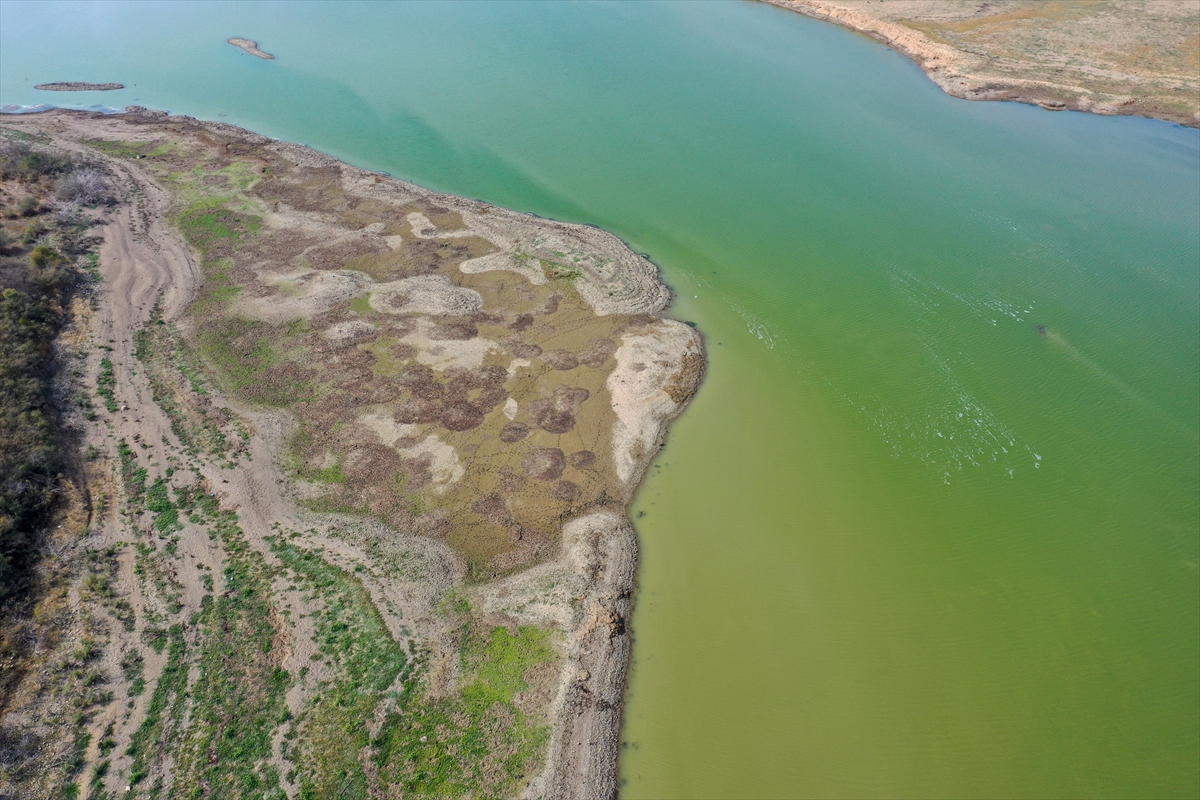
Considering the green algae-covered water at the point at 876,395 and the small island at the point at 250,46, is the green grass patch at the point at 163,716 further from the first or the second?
the small island at the point at 250,46

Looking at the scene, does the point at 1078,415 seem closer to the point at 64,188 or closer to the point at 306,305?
the point at 306,305

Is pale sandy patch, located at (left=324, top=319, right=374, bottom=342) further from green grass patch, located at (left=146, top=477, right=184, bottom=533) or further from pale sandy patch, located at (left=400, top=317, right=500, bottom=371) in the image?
green grass patch, located at (left=146, top=477, right=184, bottom=533)

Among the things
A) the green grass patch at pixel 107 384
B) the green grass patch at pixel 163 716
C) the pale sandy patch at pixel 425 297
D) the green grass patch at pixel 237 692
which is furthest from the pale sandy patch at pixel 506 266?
the green grass patch at pixel 163 716

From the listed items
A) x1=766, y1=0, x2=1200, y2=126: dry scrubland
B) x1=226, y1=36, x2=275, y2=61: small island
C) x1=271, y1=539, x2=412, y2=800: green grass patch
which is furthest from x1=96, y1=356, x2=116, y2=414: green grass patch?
x1=766, y1=0, x2=1200, y2=126: dry scrubland

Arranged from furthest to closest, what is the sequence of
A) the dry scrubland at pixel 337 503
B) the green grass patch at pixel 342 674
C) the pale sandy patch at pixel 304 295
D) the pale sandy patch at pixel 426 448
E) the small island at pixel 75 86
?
the small island at pixel 75 86
the pale sandy patch at pixel 304 295
the pale sandy patch at pixel 426 448
the dry scrubland at pixel 337 503
the green grass patch at pixel 342 674

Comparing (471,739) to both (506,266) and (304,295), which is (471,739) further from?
(506,266)

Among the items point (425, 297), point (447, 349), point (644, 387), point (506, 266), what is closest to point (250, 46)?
point (506, 266)

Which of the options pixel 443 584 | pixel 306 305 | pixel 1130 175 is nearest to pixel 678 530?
pixel 443 584
